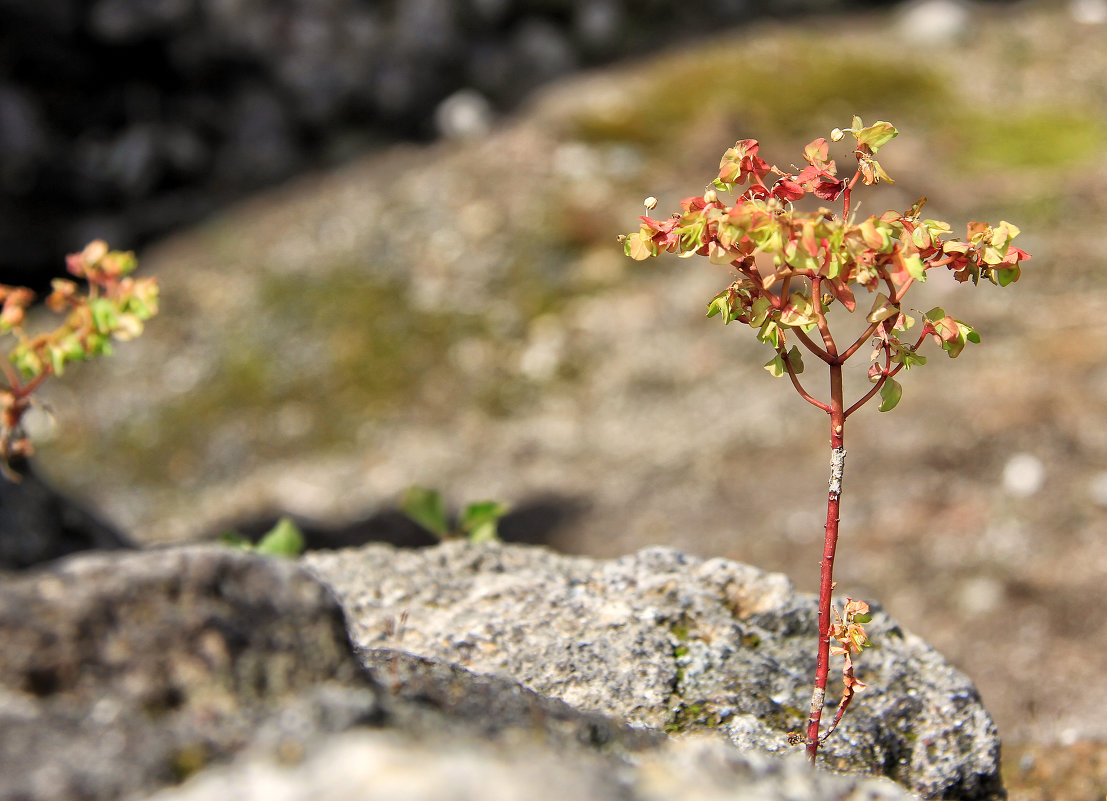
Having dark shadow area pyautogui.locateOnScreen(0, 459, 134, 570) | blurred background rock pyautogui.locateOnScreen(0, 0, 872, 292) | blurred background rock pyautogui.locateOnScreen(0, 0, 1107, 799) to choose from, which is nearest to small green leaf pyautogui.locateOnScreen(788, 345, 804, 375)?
blurred background rock pyautogui.locateOnScreen(0, 0, 1107, 799)

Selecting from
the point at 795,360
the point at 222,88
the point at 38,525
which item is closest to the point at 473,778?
the point at 795,360

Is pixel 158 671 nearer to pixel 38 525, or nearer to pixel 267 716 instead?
pixel 267 716

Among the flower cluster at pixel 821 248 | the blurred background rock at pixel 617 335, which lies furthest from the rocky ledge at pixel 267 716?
the blurred background rock at pixel 617 335

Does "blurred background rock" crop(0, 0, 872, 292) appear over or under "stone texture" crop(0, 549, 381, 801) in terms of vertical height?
over

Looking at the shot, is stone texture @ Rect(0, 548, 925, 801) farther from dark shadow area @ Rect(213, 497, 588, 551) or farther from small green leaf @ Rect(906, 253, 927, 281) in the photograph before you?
dark shadow area @ Rect(213, 497, 588, 551)

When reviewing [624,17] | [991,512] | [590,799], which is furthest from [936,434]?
[624,17]

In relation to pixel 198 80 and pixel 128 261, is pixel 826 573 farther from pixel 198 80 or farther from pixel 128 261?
pixel 198 80

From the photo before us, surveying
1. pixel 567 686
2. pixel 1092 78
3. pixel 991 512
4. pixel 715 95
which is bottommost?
pixel 567 686
